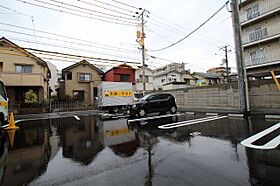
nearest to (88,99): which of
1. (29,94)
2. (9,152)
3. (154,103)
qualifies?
(29,94)

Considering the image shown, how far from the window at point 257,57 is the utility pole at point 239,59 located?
11.4 metres

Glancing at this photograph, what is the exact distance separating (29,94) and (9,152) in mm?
13944

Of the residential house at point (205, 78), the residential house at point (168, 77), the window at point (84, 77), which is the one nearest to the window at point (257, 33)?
the residential house at point (168, 77)

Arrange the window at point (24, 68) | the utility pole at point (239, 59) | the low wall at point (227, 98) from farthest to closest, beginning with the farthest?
the window at point (24, 68), the utility pole at point (239, 59), the low wall at point (227, 98)

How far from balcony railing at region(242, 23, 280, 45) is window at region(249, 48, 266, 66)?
143 centimetres

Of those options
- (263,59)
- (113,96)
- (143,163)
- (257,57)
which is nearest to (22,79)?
(113,96)

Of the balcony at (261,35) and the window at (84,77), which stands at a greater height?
the balcony at (261,35)

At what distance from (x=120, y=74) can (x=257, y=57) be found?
19.2 meters

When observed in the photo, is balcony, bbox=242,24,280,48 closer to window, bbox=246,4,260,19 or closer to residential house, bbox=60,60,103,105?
window, bbox=246,4,260,19

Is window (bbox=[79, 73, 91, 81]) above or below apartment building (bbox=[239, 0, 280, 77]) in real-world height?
below

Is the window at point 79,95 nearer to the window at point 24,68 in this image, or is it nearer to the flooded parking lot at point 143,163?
the window at point 24,68

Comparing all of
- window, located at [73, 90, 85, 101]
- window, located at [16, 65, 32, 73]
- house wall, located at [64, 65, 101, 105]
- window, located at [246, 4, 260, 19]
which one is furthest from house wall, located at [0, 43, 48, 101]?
window, located at [246, 4, 260, 19]

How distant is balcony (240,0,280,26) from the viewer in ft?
51.6

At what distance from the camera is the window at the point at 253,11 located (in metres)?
17.4
